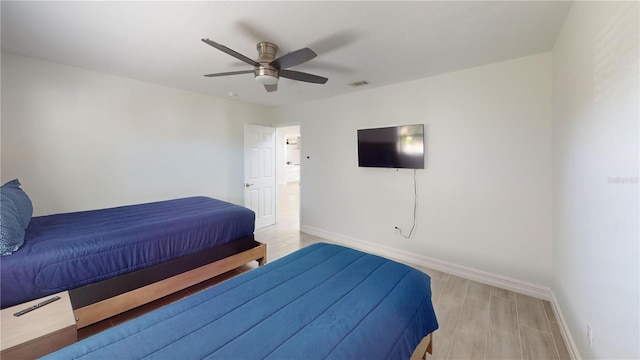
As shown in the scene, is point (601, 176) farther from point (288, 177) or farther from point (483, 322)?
point (288, 177)

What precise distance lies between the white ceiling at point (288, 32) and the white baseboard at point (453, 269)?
7.89 feet

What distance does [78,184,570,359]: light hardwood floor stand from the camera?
182cm

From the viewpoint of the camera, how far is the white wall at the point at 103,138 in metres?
2.61

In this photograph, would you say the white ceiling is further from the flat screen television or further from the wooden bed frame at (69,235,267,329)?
the wooden bed frame at (69,235,267,329)

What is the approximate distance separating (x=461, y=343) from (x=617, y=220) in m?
1.34

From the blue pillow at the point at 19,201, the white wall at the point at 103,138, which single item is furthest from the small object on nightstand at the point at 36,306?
the white wall at the point at 103,138

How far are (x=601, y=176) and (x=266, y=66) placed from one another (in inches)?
94.1

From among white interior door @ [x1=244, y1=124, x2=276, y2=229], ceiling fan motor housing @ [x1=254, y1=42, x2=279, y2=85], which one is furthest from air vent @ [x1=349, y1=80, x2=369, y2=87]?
white interior door @ [x1=244, y1=124, x2=276, y2=229]

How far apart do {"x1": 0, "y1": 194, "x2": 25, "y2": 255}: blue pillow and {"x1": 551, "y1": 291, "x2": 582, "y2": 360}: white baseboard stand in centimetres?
400

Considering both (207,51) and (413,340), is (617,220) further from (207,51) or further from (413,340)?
(207,51)

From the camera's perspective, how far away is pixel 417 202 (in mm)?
3312

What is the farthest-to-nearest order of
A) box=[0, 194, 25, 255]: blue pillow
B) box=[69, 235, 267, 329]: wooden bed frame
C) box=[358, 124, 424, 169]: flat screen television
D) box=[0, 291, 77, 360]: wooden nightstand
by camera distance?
box=[358, 124, 424, 169]: flat screen television
box=[69, 235, 267, 329]: wooden bed frame
box=[0, 194, 25, 255]: blue pillow
box=[0, 291, 77, 360]: wooden nightstand

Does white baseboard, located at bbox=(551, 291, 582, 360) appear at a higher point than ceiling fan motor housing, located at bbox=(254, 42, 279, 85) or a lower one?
lower

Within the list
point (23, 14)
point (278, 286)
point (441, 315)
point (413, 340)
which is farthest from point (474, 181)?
point (23, 14)
